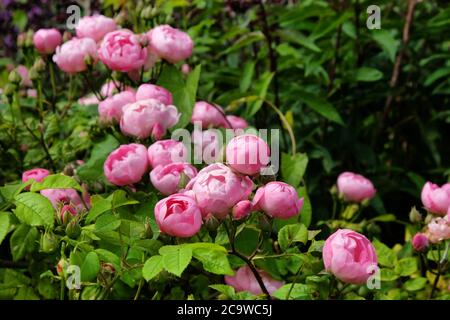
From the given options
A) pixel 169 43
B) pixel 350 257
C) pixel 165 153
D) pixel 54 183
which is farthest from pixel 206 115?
pixel 350 257

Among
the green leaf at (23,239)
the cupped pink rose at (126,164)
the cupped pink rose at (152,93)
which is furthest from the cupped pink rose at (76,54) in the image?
the green leaf at (23,239)

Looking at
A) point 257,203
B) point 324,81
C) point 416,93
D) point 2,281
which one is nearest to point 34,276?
point 2,281

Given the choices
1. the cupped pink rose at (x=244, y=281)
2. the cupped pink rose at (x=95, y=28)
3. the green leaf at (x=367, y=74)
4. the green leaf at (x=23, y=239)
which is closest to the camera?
the green leaf at (x=23, y=239)

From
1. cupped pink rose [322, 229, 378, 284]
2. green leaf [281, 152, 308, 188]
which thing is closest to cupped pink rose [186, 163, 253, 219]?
cupped pink rose [322, 229, 378, 284]

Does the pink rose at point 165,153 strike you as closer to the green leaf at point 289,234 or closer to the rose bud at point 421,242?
the green leaf at point 289,234

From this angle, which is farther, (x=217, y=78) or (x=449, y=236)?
(x=217, y=78)

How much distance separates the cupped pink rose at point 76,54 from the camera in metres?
1.07

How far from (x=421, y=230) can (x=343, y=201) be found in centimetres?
17

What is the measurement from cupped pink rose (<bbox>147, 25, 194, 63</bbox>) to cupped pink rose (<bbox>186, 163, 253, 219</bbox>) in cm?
38

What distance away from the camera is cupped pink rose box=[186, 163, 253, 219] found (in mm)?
714

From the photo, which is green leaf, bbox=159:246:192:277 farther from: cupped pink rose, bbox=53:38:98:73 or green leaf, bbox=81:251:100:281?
cupped pink rose, bbox=53:38:98:73

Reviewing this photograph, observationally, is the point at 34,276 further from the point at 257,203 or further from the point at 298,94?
the point at 298,94

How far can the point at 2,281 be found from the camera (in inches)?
41.7

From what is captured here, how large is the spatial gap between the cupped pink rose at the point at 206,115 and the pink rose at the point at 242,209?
384 mm
